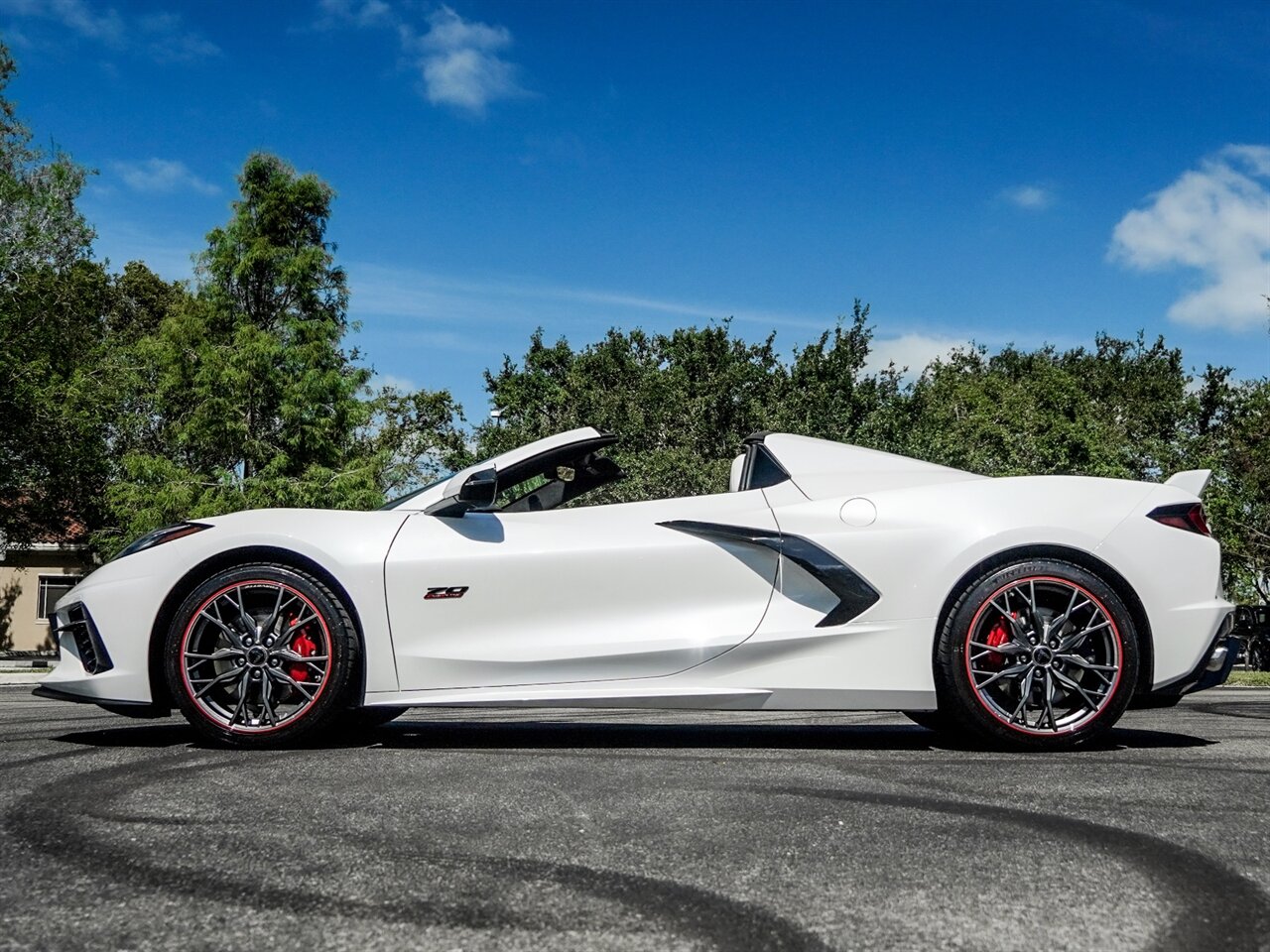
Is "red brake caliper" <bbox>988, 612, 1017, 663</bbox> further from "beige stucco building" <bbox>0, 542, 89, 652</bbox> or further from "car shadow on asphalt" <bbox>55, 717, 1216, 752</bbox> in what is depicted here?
"beige stucco building" <bbox>0, 542, 89, 652</bbox>

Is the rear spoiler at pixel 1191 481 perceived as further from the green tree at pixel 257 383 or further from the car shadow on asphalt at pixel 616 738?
the green tree at pixel 257 383

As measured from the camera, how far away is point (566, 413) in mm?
38531

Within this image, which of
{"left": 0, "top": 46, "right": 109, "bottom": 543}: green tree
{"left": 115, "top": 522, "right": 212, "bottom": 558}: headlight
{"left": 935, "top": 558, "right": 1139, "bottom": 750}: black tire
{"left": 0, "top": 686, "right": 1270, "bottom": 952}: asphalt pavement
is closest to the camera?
{"left": 0, "top": 686, "right": 1270, "bottom": 952}: asphalt pavement

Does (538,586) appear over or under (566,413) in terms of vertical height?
under

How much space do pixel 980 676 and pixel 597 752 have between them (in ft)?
4.91

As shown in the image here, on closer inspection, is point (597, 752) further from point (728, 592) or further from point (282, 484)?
point (282, 484)

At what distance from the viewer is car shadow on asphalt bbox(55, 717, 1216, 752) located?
4.62 metres

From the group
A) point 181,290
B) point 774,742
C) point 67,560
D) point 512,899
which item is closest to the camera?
point 512,899

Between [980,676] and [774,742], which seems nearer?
[980,676]

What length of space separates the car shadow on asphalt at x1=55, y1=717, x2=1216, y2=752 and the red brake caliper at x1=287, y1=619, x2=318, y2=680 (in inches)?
11.2

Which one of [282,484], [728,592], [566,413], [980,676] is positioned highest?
[566,413]

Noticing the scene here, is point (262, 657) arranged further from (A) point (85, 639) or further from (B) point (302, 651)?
(A) point (85, 639)

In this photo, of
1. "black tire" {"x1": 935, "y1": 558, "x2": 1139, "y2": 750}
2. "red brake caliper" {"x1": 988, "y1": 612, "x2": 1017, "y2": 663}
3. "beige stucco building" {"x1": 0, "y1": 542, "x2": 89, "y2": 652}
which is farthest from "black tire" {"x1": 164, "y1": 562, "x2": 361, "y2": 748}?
"beige stucco building" {"x1": 0, "y1": 542, "x2": 89, "y2": 652}

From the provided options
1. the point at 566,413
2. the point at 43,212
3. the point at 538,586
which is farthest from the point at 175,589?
the point at 566,413
